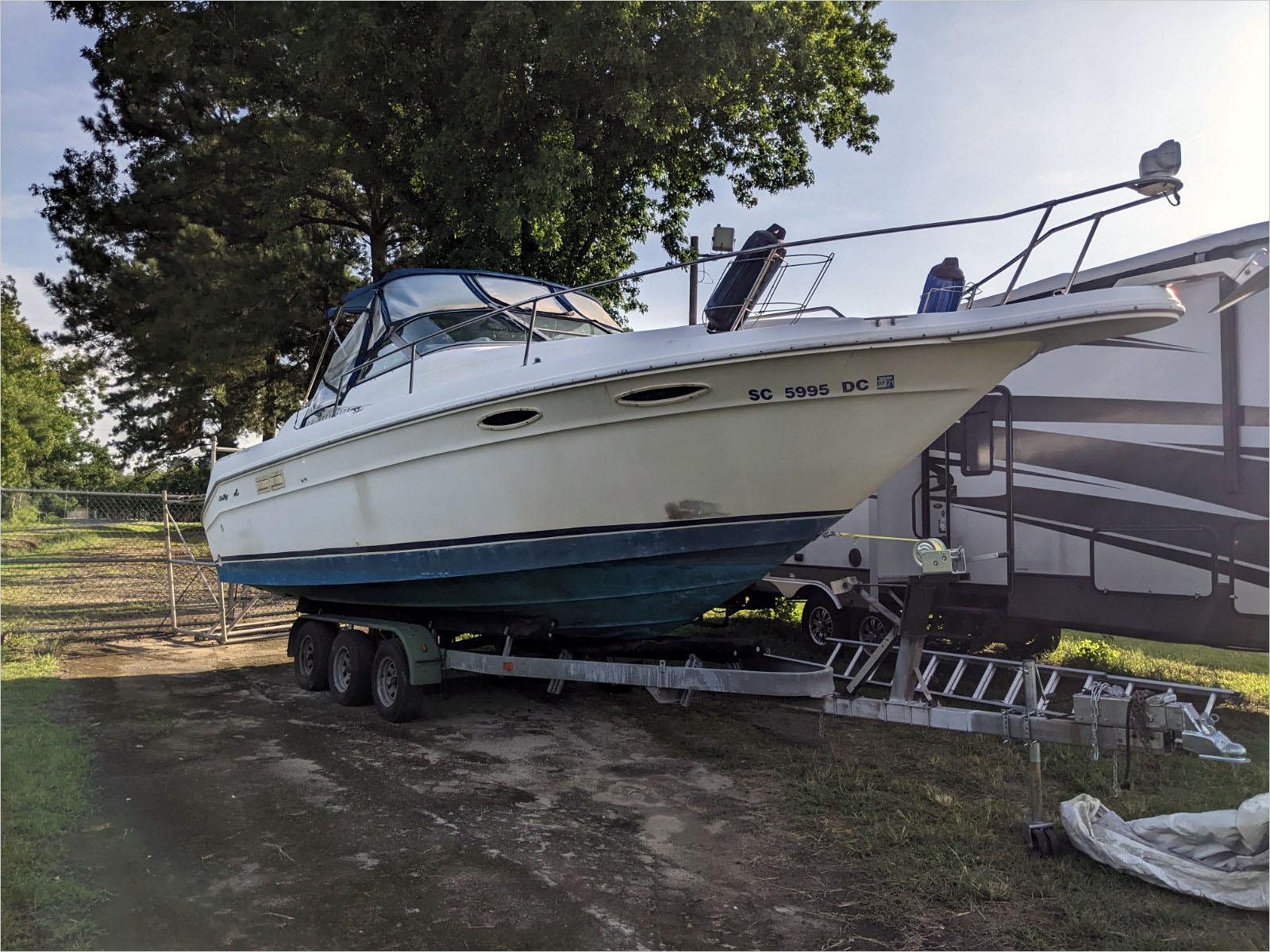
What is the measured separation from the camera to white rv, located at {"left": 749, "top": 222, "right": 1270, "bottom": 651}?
5293 mm

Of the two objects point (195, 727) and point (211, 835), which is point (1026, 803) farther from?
point (195, 727)

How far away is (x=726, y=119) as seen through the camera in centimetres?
1215

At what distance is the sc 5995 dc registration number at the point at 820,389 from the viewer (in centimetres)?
393

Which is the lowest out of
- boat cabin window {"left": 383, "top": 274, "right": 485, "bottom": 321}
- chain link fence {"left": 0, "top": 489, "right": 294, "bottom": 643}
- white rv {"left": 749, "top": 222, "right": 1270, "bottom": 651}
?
chain link fence {"left": 0, "top": 489, "right": 294, "bottom": 643}

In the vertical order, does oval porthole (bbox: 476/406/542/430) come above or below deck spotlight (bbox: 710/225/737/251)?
below

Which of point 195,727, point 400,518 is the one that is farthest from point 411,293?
point 195,727

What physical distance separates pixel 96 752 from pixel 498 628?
2.62 m

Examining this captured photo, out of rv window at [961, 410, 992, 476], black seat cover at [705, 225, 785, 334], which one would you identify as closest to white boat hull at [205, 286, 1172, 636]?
black seat cover at [705, 225, 785, 334]

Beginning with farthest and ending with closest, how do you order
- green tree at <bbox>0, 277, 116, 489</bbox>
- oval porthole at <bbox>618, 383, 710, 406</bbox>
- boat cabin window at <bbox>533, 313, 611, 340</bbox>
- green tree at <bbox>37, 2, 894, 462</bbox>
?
green tree at <bbox>0, 277, 116, 489</bbox>
green tree at <bbox>37, 2, 894, 462</bbox>
boat cabin window at <bbox>533, 313, 611, 340</bbox>
oval porthole at <bbox>618, 383, 710, 406</bbox>

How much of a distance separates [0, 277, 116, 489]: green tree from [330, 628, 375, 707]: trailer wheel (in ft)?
51.5

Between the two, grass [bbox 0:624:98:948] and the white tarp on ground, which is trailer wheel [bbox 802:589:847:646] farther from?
grass [bbox 0:624:98:948]

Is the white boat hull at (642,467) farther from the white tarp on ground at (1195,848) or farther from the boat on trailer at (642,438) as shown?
the white tarp on ground at (1195,848)

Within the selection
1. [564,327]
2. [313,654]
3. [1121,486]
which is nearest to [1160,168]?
[1121,486]

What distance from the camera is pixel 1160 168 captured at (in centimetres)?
314
